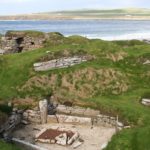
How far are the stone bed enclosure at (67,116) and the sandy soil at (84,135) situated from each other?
49 centimetres

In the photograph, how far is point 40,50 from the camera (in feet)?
131

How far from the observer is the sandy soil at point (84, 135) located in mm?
28531

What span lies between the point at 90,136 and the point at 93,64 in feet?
28.1

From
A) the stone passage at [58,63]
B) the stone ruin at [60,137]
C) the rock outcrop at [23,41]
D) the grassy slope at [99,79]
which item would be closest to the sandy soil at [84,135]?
the stone ruin at [60,137]

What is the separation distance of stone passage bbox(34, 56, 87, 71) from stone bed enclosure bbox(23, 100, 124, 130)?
4138 mm

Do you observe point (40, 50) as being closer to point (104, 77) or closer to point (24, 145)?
point (104, 77)

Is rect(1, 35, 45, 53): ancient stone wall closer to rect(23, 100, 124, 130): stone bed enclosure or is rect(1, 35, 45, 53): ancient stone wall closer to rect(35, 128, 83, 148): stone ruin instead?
rect(23, 100, 124, 130): stone bed enclosure

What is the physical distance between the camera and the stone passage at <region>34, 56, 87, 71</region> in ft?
120

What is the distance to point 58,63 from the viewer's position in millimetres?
36969

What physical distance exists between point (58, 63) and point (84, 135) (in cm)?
835

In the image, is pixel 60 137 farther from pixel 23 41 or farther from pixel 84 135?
pixel 23 41

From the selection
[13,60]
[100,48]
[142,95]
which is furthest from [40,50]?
[142,95]

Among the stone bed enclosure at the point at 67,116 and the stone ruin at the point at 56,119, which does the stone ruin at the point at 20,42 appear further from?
the stone bed enclosure at the point at 67,116

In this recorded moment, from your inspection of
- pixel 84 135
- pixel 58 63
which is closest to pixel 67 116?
pixel 84 135
